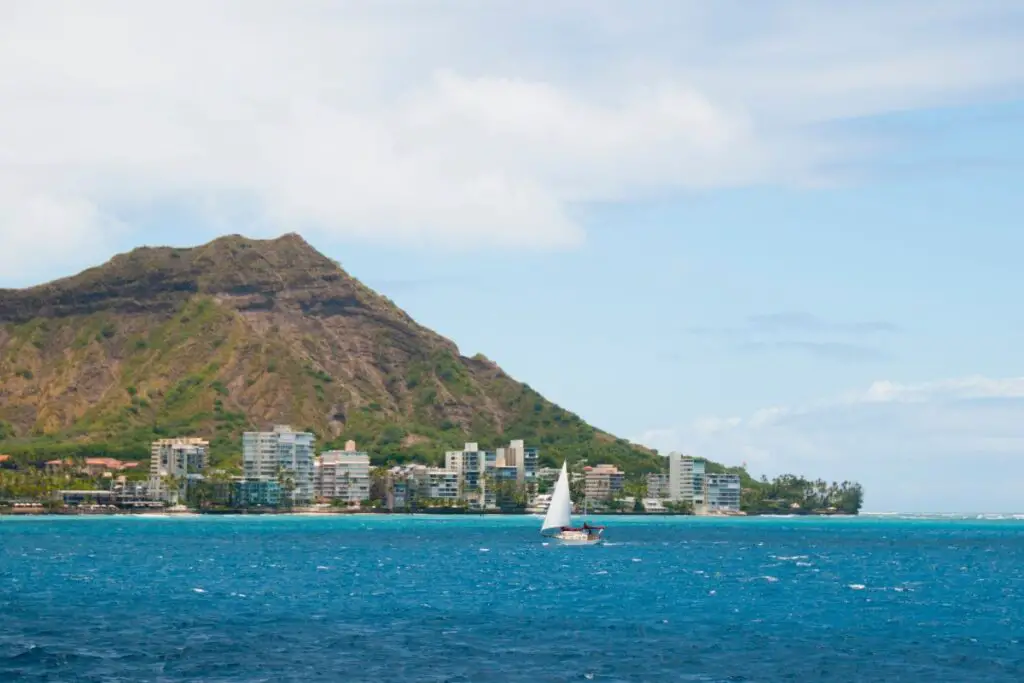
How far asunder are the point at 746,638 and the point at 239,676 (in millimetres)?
30914

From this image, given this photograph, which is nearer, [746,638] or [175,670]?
[175,670]

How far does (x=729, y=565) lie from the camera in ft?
566

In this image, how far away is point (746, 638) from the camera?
85062mm

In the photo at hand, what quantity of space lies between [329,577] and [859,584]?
47.4m

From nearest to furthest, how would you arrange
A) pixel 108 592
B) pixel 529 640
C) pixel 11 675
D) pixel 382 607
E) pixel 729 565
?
pixel 11 675
pixel 529 640
pixel 382 607
pixel 108 592
pixel 729 565

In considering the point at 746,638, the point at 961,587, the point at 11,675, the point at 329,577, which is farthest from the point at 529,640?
the point at 961,587

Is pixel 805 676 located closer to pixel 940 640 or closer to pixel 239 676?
pixel 940 640

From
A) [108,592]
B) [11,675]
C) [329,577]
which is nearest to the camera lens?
[11,675]

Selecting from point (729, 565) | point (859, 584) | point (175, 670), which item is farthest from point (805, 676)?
point (729, 565)

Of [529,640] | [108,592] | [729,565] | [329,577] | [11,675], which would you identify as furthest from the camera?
[729,565]

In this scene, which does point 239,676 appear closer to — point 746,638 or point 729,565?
point 746,638

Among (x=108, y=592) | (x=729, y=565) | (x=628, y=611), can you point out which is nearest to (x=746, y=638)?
(x=628, y=611)

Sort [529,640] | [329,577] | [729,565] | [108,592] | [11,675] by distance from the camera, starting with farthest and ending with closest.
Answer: [729,565] → [329,577] → [108,592] → [529,640] → [11,675]

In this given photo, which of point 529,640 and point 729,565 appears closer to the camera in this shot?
point 529,640
